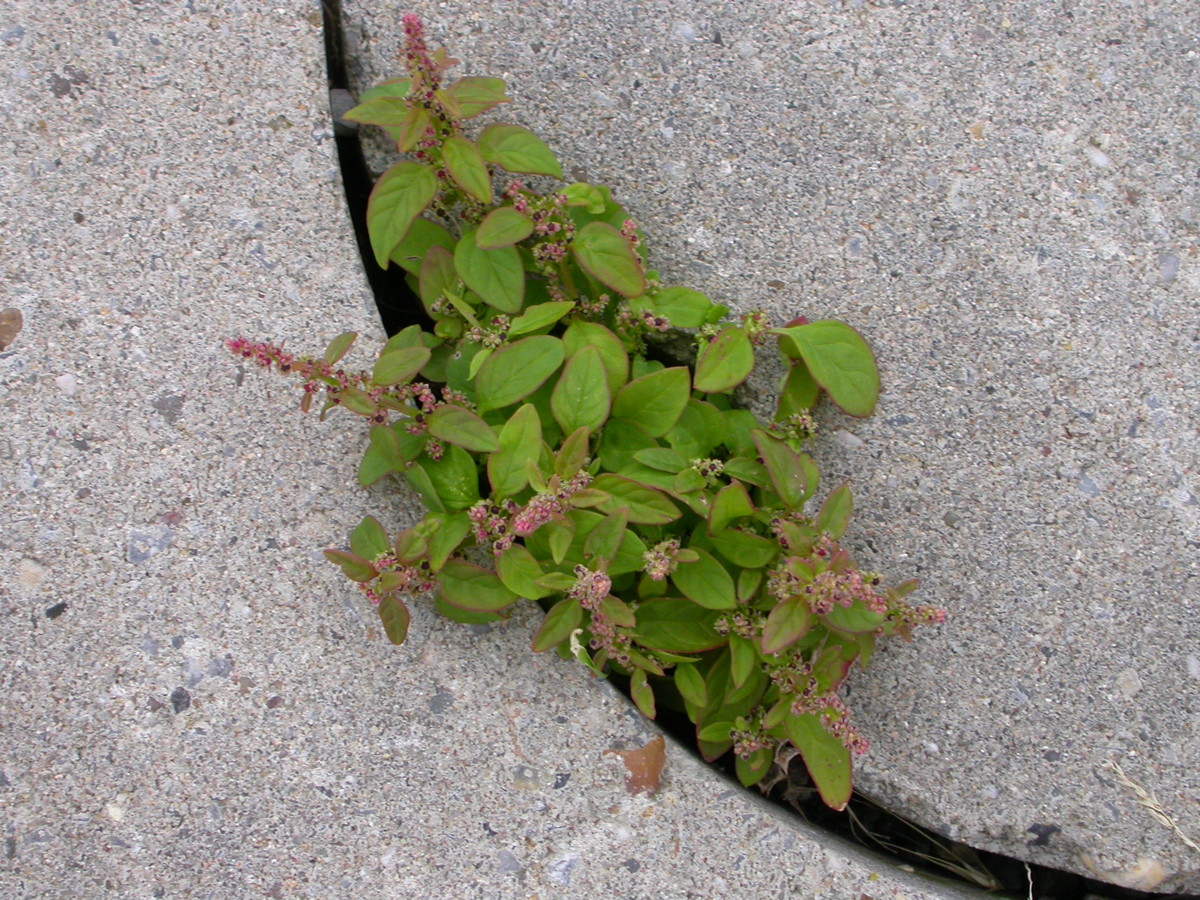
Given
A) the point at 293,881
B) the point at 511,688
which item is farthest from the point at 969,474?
the point at 293,881

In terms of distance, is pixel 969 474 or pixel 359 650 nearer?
pixel 359 650

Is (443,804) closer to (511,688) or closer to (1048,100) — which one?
(511,688)

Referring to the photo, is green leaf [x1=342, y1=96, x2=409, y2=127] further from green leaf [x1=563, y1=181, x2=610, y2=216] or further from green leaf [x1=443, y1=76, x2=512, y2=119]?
green leaf [x1=563, y1=181, x2=610, y2=216]

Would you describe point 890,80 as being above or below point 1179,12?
below

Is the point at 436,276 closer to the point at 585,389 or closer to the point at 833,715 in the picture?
the point at 585,389

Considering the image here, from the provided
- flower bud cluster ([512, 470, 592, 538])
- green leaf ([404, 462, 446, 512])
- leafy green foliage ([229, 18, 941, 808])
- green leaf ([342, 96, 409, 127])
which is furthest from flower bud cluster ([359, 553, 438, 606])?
green leaf ([342, 96, 409, 127])

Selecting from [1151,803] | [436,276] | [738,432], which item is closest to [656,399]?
[738,432]
